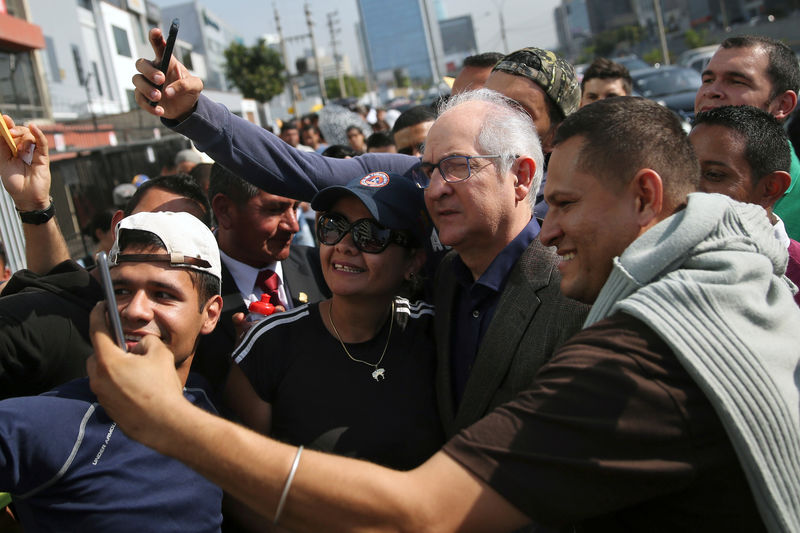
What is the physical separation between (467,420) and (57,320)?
4.78 feet

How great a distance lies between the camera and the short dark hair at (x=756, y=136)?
266 cm

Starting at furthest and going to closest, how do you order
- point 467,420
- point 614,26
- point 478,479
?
point 614,26 < point 467,420 < point 478,479

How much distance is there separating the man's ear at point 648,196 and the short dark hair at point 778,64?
267 centimetres

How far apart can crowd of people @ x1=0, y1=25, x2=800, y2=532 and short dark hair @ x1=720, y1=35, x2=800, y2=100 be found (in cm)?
70

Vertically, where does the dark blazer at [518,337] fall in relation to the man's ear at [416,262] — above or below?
below

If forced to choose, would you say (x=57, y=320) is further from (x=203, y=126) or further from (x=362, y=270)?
(x=362, y=270)

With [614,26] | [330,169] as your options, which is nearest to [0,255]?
[330,169]

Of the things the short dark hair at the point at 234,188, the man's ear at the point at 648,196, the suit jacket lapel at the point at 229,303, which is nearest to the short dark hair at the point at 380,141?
the short dark hair at the point at 234,188

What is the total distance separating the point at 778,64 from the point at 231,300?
3.32m

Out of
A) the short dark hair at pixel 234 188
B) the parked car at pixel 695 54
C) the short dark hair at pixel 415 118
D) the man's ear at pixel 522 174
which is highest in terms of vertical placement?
the parked car at pixel 695 54

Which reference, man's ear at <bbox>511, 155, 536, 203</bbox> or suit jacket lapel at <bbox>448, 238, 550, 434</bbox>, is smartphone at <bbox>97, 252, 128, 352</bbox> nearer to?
suit jacket lapel at <bbox>448, 238, 550, 434</bbox>

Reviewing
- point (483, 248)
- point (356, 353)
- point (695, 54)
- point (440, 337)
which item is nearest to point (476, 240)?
point (483, 248)

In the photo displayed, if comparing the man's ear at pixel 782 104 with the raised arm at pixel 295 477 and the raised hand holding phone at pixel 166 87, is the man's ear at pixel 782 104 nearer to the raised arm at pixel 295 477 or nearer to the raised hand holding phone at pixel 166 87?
the raised hand holding phone at pixel 166 87

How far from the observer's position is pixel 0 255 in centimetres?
419
